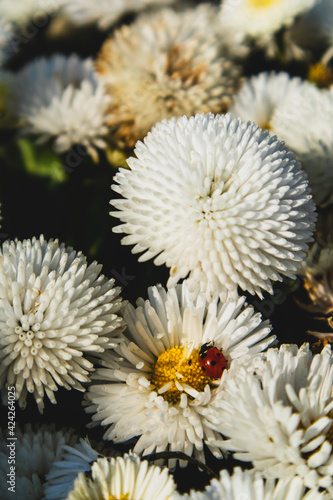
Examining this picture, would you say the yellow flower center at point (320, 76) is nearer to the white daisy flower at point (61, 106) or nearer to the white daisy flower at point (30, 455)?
the white daisy flower at point (61, 106)

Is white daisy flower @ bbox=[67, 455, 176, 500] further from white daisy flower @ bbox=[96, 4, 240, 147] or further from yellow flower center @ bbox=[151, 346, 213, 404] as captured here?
white daisy flower @ bbox=[96, 4, 240, 147]

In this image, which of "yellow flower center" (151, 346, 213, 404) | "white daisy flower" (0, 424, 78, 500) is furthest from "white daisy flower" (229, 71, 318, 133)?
Answer: "white daisy flower" (0, 424, 78, 500)

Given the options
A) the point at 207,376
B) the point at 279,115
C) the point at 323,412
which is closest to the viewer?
the point at 323,412

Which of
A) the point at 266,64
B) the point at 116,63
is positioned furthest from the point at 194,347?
the point at 266,64

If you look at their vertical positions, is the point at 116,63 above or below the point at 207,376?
above

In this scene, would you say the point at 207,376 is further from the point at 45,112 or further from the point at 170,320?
the point at 45,112
